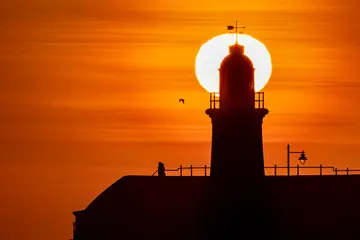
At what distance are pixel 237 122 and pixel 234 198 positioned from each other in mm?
4099

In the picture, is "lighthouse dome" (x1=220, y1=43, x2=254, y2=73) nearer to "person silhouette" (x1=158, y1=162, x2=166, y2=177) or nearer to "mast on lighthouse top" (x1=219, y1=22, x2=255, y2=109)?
"mast on lighthouse top" (x1=219, y1=22, x2=255, y2=109)

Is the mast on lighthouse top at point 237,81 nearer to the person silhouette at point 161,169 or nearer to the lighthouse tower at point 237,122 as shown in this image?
the lighthouse tower at point 237,122

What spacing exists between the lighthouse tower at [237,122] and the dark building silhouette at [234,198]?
5 centimetres

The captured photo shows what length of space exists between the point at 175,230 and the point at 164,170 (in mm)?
8270

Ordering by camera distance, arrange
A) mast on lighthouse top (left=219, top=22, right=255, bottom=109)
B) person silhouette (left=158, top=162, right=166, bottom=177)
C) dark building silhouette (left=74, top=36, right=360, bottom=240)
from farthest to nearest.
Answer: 1. person silhouette (left=158, top=162, right=166, bottom=177)
2. mast on lighthouse top (left=219, top=22, right=255, bottom=109)
3. dark building silhouette (left=74, top=36, right=360, bottom=240)

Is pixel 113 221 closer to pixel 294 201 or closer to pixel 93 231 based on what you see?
pixel 93 231

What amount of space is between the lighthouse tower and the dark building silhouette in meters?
0.05

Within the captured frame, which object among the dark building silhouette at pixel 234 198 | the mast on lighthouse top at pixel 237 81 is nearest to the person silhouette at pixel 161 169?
the dark building silhouette at pixel 234 198

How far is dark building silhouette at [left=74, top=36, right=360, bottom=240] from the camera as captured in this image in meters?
101

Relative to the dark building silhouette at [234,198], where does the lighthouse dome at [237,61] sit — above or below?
above

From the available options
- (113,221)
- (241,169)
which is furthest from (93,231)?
(241,169)

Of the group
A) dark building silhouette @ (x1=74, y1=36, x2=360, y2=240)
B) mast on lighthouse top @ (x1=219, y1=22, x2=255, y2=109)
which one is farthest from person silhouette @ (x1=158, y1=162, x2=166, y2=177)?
mast on lighthouse top @ (x1=219, y1=22, x2=255, y2=109)

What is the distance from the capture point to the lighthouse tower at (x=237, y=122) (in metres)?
102

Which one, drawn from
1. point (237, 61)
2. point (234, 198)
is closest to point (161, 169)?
point (234, 198)
